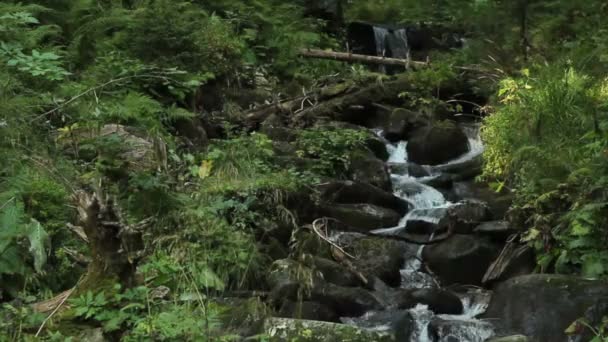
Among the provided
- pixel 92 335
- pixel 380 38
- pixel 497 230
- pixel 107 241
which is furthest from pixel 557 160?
pixel 380 38

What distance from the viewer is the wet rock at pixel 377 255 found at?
773 centimetres

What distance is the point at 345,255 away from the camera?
7656mm

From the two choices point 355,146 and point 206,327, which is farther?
point 355,146

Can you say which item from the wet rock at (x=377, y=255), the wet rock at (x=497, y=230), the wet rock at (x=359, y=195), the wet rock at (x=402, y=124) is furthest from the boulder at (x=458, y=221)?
the wet rock at (x=402, y=124)

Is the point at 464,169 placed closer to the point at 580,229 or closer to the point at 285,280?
the point at 580,229

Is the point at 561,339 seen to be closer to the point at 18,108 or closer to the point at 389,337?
the point at 389,337

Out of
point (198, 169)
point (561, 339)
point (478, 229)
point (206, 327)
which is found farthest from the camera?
point (478, 229)

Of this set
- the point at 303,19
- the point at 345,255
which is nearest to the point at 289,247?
the point at 345,255

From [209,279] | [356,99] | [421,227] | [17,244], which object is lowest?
[421,227]

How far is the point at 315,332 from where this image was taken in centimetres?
498

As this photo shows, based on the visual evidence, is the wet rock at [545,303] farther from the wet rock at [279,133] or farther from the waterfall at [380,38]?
the waterfall at [380,38]

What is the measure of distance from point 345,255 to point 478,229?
169 cm

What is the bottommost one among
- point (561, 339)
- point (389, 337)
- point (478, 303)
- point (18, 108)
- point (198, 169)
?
point (478, 303)

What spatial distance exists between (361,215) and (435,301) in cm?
212
